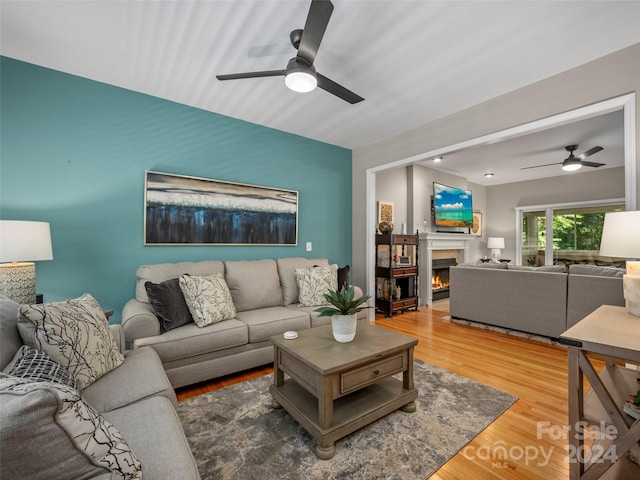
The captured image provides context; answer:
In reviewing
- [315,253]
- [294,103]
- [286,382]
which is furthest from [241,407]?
[294,103]

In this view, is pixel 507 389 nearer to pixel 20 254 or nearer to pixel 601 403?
pixel 601 403

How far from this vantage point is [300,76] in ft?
6.26

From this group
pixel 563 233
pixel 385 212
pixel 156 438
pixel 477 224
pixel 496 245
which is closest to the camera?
pixel 156 438

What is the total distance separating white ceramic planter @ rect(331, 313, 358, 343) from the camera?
1.86 m

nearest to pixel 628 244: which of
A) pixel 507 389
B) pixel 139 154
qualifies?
pixel 507 389

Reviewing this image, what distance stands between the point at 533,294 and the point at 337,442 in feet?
10.0

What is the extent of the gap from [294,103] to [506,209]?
6.59 meters

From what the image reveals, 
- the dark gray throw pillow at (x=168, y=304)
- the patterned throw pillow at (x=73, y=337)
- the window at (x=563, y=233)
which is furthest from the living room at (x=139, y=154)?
the window at (x=563, y=233)

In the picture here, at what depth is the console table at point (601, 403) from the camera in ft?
3.92

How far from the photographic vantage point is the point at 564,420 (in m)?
1.82

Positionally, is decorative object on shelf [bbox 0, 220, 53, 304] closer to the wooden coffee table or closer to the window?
the wooden coffee table

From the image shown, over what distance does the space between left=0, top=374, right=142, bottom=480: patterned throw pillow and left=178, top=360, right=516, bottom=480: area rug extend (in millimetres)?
1004

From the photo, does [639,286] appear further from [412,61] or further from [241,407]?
[241,407]

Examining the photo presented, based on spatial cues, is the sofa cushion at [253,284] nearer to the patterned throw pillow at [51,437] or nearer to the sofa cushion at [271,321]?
the sofa cushion at [271,321]
